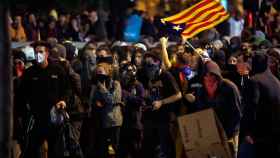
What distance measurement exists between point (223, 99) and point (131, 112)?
2179mm

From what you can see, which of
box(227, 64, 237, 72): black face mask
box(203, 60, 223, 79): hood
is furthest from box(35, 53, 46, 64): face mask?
box(227, 64, 237, 72): black face mask

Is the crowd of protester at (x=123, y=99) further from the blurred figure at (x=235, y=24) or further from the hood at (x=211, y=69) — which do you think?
the blurred figure at (x=235, y=24)

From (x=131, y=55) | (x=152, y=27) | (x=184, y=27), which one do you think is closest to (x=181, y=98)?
(x=184, y=27)

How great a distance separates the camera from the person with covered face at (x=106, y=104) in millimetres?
15109

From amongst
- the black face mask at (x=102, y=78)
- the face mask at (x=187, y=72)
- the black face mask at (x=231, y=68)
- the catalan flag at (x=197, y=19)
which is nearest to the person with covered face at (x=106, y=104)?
the black face mask at (x=102, y=78)

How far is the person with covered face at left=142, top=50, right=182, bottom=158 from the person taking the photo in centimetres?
1448

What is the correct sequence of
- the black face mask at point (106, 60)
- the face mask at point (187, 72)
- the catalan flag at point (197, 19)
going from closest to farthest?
the face mask at point (187, 72) < the catalan flag at point (197, 19) < the black face mask at point (106, 60)

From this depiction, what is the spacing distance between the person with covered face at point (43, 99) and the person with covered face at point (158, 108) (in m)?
1.19

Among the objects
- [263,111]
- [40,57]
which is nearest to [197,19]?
[40,57]

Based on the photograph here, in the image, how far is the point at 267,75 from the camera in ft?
40.3

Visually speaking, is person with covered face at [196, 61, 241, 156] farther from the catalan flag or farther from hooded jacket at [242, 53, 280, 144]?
the catalan flag

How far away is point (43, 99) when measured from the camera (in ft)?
47.5

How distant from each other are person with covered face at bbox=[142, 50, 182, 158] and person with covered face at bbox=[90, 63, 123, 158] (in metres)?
0.46

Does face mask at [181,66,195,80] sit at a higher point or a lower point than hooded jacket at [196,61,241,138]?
higher
